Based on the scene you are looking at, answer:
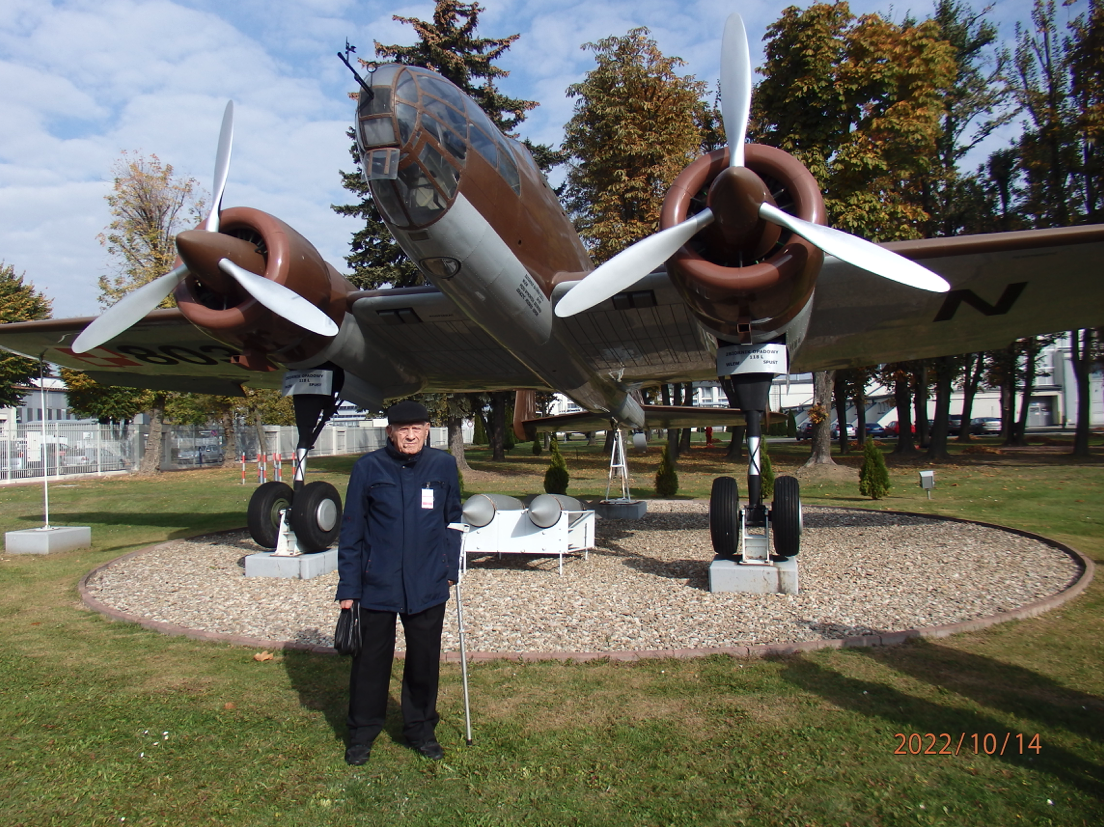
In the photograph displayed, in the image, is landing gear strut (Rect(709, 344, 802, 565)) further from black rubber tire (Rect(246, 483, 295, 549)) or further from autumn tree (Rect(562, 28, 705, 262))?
autumn tree (Rect(562, 28, 705, 262))

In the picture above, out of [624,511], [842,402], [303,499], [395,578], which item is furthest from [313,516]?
[842,402]

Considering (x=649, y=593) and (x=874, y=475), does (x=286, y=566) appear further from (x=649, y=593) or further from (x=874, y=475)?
(x=874, y=475)

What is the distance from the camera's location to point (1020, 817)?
2830 millimetres

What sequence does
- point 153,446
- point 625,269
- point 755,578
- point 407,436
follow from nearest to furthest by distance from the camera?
point 407,436, point 625,269, point 755,578, point 153,446

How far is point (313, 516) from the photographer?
27.9ft

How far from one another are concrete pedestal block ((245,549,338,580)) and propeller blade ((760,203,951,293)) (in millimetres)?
6591

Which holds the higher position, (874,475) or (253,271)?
(253,271)

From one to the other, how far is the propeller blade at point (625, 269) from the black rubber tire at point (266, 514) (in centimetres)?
498

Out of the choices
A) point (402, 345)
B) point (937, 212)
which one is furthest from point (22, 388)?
point (937, 212)

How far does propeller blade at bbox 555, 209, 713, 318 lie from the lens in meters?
6.37

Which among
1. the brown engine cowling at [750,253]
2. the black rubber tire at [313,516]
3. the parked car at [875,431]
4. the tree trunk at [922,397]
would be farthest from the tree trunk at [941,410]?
the black rubber tire at [313,516]

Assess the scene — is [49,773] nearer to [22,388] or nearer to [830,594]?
[830,594]

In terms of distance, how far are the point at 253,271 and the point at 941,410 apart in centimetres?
2990

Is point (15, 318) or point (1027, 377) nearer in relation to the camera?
point (15, 318)
